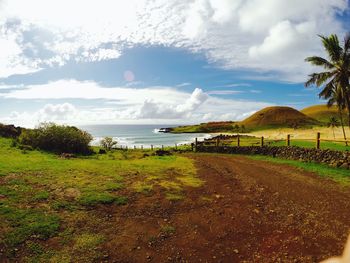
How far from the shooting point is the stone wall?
71.3ft

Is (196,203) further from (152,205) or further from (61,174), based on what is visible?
(61,174)

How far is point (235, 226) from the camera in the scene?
1005cm

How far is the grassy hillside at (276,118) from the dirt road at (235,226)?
13141 centimetres

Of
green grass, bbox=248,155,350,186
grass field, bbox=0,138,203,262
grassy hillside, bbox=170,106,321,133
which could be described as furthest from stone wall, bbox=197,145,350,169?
grassy hillside, bbox=170,106,321,133

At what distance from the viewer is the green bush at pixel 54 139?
30.0 meters

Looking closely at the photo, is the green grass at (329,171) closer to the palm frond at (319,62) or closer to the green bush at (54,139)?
the palm frond at (319,62)

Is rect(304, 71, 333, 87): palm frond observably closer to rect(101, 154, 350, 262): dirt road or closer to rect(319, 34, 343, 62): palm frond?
rect(319, 34, 343, 62): palm frond

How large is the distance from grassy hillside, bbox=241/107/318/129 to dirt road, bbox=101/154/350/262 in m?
131

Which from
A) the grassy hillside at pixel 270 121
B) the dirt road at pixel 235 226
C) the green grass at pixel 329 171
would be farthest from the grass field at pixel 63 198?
the grassy hillside at pixel 270 121

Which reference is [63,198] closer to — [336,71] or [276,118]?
[336,71]

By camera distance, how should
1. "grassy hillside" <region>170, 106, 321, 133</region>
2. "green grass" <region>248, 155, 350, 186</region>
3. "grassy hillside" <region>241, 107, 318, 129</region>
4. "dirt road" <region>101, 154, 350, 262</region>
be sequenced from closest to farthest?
"dirt road" <region>101, 154, 350, 262</region>
"green grass" <region>248, 155, 350, 186</region>
"grassy hillside" <region>170, 106, 321, 133</region>
"grassy hillside" <region>241, 107, 318, 129</region>

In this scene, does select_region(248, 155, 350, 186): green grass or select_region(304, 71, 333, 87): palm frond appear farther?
select_region(304, 71, 333, 87): palm frond

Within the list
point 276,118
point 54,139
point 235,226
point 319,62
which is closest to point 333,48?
point 319,62

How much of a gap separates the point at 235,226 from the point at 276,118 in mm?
153708
